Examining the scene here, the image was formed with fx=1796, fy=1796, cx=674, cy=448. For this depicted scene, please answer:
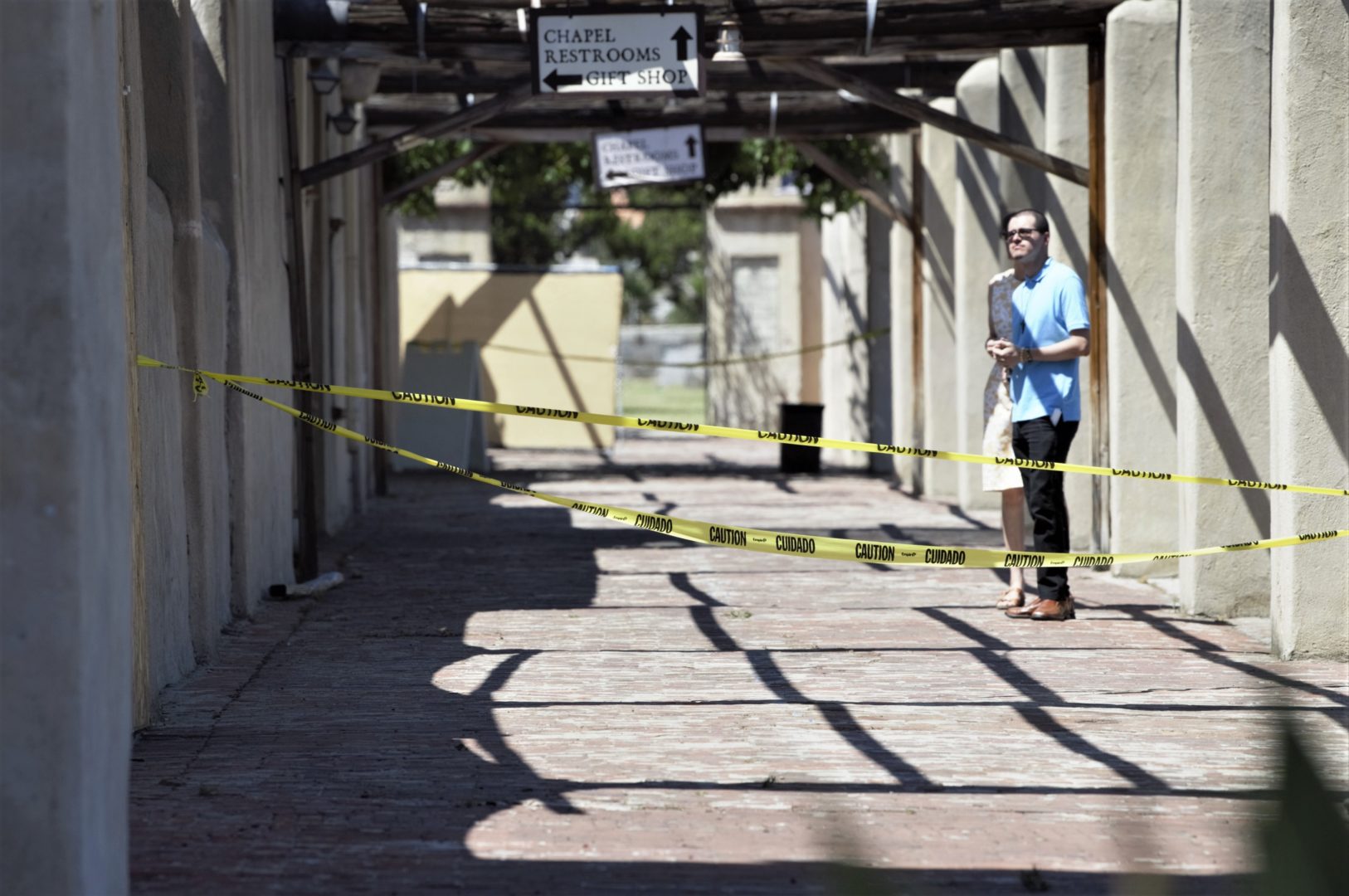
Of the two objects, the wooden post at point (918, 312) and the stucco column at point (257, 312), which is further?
the wooden post at point (918, 312)

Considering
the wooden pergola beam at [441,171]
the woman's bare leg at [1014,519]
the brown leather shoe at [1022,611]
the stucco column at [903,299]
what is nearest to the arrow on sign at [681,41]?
the woman's bare leg at [1014,519]

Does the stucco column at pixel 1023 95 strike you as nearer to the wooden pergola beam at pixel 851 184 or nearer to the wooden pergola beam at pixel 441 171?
the wooden pergola beam at pixel 851 184

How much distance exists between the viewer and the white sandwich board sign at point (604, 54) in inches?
387

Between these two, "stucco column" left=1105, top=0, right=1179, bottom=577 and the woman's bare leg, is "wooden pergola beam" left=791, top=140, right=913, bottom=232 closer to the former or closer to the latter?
"stucco column" left=1105, top=0, right=1179, bottom=577

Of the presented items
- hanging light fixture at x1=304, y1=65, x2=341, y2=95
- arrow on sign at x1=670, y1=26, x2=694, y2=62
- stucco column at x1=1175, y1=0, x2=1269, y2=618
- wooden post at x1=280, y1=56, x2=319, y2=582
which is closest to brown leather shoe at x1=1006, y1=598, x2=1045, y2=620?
stucco column at x1=1175, y1=0, x2=1269, y2=618

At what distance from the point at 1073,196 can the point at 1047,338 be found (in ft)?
11.5

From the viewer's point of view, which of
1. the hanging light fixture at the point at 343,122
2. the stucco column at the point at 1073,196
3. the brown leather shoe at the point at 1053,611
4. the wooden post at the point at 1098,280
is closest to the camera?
the brown leather shoe at the point at 1053,611

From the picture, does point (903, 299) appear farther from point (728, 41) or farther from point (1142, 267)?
point (728, 41)

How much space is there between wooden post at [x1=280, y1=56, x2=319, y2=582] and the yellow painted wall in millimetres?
13044

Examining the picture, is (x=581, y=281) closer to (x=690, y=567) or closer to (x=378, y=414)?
(x=378, y=414)

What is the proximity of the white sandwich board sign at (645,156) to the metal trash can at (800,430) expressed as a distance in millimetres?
5334

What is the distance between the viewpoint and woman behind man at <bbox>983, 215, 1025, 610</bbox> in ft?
27.4

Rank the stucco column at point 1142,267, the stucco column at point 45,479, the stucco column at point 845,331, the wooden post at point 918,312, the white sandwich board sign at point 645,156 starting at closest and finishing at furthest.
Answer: the stucco column at point 45,479 < the stucco column at point 1142,267 < the white sandwich board sign at point 645,156 < the wooden post at point 918,312 < the stucco column at point 845,331

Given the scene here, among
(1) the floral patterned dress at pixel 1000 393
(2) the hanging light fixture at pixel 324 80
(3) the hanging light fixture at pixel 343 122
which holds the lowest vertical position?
(1) the floral patterned dress at pixel 1000 393
